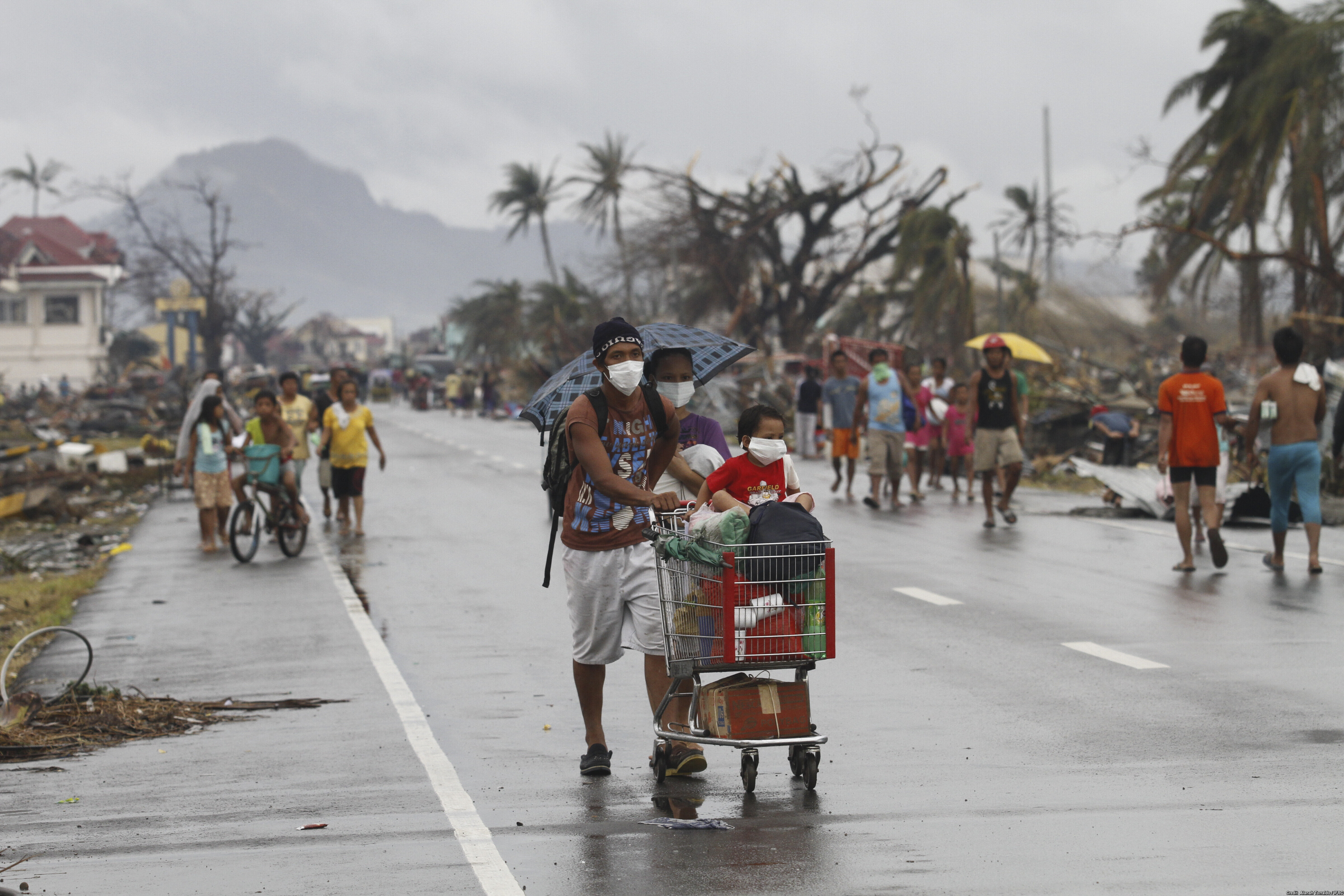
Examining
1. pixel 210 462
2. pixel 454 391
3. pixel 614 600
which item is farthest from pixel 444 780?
pixel 454 391

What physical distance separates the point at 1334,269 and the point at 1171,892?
2456 cm

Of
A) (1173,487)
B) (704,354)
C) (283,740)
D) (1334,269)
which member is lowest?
(283,740)

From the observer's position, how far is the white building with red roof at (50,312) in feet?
253

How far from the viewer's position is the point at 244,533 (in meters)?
15.8

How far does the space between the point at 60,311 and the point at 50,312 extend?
49 centimetres

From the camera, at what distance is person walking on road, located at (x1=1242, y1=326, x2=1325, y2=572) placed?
12406 mm

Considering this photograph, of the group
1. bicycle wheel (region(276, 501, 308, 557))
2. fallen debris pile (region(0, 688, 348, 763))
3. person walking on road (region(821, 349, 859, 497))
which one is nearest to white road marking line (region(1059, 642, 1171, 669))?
fallen debris pile (region(0, 688, 348, 763))

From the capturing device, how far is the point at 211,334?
210ft

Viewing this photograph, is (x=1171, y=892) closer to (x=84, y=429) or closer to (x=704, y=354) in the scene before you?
(x=704, y=354)

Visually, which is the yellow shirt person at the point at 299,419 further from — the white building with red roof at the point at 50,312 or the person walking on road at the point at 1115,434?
the white building with red roof at the point at 50,312

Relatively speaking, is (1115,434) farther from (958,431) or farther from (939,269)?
(939,269)

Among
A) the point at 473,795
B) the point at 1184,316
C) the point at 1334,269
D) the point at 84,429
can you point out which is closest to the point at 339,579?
the point at 473,795

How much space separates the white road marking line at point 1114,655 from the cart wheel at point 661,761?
3562mm

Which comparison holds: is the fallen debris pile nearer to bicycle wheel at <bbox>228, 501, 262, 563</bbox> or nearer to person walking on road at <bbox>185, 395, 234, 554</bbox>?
bicycle wheel at <bbox>228, 501, 262, 563</bbox>
